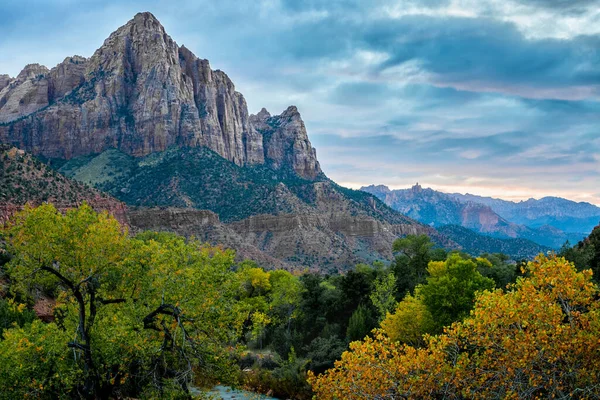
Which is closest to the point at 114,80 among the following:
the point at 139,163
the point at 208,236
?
the point at 139,163

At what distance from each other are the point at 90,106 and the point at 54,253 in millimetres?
190815

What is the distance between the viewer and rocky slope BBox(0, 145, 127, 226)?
5962cm

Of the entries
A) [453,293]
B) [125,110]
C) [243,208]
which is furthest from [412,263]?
[125,110]

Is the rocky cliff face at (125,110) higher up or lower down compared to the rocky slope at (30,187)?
higher up

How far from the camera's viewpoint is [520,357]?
437 inches

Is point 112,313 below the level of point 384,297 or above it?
above

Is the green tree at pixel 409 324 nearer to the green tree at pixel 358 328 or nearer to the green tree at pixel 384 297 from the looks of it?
the green tree at pixel 358 328

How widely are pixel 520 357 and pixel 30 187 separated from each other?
236ft

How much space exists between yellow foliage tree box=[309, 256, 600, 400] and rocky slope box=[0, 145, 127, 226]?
5248 cm

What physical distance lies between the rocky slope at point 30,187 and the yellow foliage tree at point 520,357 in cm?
5248

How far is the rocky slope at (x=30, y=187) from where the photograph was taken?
5962 centimetres

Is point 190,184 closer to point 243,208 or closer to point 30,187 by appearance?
point 243,208

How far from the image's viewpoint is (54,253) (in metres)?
14.8

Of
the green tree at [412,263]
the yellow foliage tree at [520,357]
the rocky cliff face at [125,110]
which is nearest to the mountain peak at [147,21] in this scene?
the rocky cliff face at [125,110]
